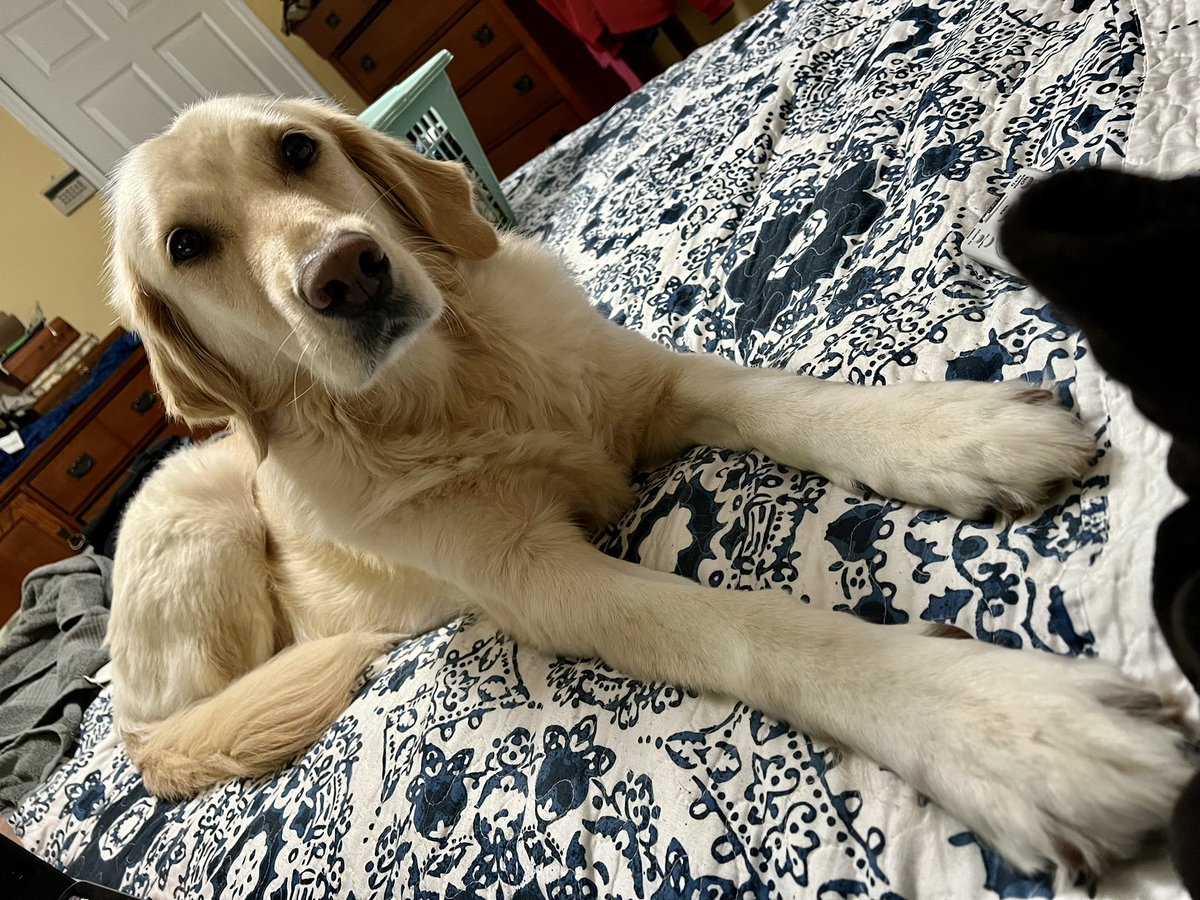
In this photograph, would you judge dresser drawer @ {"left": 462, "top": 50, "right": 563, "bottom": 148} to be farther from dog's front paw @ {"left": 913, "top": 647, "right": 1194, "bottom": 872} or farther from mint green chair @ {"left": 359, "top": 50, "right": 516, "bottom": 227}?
dog's front paw @ {"left": 913, "top": 647, "right": 1194, "bottom": 872}

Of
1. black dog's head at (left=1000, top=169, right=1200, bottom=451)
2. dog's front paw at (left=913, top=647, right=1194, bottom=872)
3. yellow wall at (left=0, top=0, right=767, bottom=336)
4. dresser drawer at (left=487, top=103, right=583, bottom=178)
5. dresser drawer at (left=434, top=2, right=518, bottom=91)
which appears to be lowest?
dog's front paw at (left=913, top=647, right=1194, bottom=872)

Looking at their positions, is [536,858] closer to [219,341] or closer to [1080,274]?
[1080,274]

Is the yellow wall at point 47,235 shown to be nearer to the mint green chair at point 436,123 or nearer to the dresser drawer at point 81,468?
the dresser drawer at point 81,468

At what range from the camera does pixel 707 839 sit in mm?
803

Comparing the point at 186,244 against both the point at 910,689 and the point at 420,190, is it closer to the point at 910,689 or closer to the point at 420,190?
the point at 420,190

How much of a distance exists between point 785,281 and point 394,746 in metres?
1.21

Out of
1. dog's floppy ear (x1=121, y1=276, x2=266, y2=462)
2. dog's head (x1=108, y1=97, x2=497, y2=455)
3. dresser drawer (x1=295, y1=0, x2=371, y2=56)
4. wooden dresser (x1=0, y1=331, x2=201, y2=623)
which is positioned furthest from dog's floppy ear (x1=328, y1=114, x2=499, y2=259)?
dresser drawer (x1=295, y1=0, x2=371, y2=56)

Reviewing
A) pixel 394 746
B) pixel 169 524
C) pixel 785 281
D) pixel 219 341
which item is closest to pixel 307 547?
pixel 169 524

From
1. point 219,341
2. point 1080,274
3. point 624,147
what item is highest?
point 219,341

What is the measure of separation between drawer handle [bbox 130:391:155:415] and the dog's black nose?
13.5ft

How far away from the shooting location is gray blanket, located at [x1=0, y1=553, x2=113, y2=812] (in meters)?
2.26

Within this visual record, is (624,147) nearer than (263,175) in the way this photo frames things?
No

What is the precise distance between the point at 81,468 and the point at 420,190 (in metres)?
3.92

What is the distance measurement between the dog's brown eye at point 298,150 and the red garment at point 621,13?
330 centimetres
